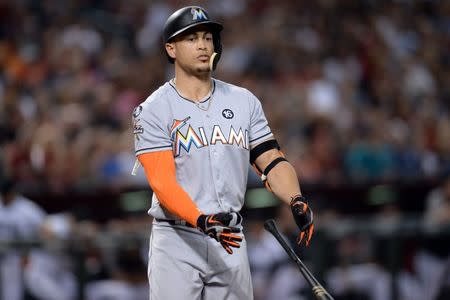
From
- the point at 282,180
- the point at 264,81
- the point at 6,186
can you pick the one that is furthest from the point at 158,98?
the point at 264,81

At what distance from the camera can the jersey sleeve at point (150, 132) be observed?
4.51 m

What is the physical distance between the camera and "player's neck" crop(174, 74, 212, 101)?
4.69m

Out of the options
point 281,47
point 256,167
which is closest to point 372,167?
point 281,47

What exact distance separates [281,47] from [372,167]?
7.90ft

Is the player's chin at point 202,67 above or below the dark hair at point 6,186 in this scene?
above

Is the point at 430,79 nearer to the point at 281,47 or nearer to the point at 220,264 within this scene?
the point at 281,47

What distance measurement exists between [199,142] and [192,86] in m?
0.29

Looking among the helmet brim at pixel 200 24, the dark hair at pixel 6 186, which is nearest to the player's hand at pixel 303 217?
the helmet brim at pixel 200 24

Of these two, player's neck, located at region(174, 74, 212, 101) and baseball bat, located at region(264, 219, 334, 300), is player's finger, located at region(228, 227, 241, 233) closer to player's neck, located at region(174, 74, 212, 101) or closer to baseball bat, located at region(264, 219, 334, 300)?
baseball bat, located at region(264, 219, 334, 300)

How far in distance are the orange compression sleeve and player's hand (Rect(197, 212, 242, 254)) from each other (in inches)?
2.2

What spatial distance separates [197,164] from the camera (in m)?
4.57

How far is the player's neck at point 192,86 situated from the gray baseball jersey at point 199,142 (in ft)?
0.11

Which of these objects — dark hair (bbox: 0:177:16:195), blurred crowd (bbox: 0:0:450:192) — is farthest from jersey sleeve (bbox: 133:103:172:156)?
blurred crowd (bbox: 0:0:450:192)

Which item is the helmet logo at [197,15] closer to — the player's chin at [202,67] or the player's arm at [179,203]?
the player's chin at [202,67]
